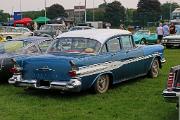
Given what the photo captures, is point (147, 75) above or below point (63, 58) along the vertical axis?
below

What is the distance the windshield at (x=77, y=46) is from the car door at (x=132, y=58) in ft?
3.57

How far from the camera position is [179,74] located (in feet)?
23.2

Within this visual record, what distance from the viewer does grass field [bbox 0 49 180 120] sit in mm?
7870

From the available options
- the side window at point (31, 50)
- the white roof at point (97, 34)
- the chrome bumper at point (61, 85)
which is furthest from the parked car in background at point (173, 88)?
the side window at point (31, 50)

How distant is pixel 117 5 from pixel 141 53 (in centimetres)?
7314

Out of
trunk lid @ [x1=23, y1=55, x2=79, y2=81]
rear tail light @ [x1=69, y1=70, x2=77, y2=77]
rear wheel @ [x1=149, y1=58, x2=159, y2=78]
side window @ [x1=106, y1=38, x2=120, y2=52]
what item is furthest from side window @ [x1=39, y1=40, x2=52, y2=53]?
rear tail light @ [x1=69, y1=70, x2=77, y2=77]

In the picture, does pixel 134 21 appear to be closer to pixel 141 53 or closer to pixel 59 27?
pixel 59 27

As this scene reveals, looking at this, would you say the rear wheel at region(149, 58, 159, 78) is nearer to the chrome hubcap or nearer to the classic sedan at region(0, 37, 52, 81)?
the chrome hubcap

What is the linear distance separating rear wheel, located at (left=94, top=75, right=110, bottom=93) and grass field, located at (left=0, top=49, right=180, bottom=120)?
137mm

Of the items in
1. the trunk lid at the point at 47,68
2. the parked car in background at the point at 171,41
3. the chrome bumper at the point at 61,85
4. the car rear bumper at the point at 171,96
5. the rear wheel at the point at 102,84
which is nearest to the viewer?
the car rear bumper at the point at 171,96

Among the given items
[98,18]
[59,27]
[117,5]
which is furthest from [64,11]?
[59,27]

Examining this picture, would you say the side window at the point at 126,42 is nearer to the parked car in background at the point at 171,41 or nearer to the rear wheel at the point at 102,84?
the rear wheel at the point at 102,84

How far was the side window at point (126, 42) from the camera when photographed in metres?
11.1

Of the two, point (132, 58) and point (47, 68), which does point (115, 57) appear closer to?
point (132, 58)
